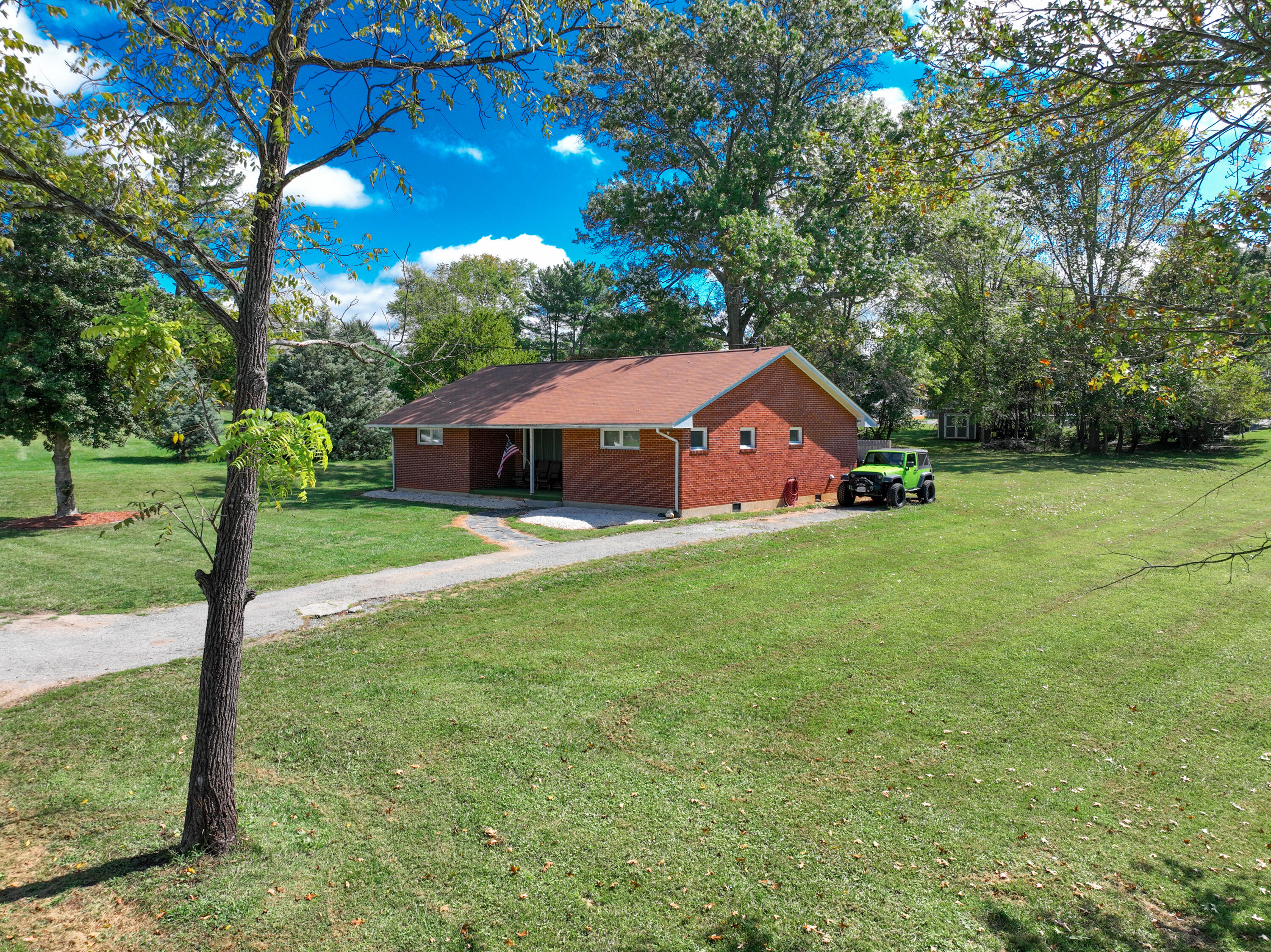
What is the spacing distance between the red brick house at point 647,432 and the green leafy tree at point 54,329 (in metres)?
9.50

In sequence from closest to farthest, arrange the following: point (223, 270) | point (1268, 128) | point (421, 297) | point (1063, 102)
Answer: point (223, 270)
point (1268, 128)
point (1063, 102)
point (421, 297)

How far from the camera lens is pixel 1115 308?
19.5 feet

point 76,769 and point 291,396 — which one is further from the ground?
point 291,396

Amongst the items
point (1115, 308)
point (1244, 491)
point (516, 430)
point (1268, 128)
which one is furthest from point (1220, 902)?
point (1244, 491)

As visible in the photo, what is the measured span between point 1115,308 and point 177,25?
702 cm

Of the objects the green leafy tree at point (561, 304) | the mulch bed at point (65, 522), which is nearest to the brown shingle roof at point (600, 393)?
the mulch bed at point (65, 522)

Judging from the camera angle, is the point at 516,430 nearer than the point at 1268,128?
No

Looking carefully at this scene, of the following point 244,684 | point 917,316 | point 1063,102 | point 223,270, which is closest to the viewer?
point 223,270

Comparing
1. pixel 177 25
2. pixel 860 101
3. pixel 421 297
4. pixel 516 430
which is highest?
pixel 860 101

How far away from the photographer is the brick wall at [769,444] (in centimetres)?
1984

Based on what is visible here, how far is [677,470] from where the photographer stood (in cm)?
1930

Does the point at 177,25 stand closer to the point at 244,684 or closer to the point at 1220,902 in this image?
the point at 244,684

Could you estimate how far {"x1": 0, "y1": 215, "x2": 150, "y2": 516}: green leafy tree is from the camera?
634 inches

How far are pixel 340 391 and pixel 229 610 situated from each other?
36852 mm
